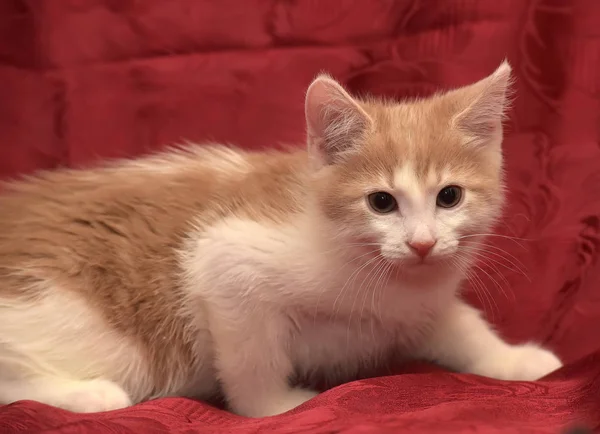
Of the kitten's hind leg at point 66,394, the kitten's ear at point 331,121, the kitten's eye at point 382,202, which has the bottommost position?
the kitten's hind leg at point 66,394

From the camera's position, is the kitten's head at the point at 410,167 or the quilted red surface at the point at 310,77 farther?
the quilted red surface at the point at 310,77

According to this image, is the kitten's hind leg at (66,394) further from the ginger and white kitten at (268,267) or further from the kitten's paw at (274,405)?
the kitten's paw at (274,405)

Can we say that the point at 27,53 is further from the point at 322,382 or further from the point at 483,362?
the point at 483,362

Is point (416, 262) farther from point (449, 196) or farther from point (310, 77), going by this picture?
point (310, 77)

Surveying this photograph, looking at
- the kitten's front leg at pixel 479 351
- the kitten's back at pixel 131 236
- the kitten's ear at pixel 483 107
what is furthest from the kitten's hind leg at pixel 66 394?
the kitten's ear at pixel 483 107

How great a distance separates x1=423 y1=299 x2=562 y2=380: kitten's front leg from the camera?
1107 mm

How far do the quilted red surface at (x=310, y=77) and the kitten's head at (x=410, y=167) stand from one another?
0.35 metres

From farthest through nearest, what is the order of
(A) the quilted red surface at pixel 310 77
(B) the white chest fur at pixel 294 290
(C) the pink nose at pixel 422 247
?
(A) the quilted red surface at pixel 310 77, (B) the white chest fur at pixel 294 290, (C) the pink nose at pixel 422 247

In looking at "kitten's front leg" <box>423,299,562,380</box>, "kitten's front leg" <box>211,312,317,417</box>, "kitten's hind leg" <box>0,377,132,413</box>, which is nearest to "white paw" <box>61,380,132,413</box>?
"kitten's hind leg" <box>0,377,132,413</box>

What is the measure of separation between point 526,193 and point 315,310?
63 centimetres

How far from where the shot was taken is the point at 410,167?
0.99m

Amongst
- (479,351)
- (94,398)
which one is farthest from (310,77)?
(94,398)

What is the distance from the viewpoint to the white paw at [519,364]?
3.60ft

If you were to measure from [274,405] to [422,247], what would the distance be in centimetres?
36
